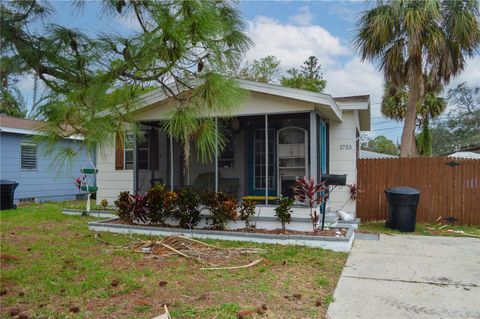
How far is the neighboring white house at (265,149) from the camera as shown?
770 cm

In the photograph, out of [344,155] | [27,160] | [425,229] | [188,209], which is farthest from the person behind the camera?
[27,160]

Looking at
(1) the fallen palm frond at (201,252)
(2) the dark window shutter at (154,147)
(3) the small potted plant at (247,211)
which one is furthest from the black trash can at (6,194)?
(3) the small potted plant at (247,211)

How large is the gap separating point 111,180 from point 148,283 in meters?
7.28

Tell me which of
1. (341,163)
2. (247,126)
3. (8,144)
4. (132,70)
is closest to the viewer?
(132,70)

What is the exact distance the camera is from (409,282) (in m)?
4.55

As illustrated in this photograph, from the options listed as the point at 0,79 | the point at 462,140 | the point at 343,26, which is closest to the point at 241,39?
the point at 0,79

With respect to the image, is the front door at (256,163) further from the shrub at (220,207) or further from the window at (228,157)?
the shrub at (220,207)

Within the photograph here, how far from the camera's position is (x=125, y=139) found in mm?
3785

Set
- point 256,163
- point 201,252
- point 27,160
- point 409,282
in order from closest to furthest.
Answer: point 409,282, point 201,252, point 256,163, point 27,160

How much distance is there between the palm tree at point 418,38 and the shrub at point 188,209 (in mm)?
7722

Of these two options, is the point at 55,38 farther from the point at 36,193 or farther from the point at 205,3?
the point at 36,193

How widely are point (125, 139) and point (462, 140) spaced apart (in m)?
39.2

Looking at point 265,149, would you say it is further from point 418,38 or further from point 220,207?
point 418,38

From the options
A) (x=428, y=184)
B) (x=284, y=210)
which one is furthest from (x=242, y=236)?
(x=428, y=184)
